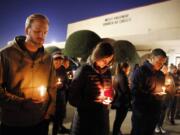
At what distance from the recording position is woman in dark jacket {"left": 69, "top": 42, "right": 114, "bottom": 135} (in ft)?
12.9

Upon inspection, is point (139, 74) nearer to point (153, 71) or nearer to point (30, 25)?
point (153, 71)

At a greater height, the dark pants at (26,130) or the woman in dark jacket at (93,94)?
the woman in dark jacket at (93,94)

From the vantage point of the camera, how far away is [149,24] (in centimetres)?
2623

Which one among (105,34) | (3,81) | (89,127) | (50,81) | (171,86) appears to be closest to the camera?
(3,81)

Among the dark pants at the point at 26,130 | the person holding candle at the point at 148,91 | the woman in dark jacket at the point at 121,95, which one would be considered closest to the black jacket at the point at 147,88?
the person holding candle at the point at 148,91

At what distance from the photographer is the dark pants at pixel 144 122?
554 centimetres

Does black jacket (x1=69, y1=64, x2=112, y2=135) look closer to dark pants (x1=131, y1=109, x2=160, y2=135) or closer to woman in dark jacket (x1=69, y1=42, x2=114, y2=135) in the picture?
woman in dark jacket (x1=69, y1=42, x2=114, y2=135)

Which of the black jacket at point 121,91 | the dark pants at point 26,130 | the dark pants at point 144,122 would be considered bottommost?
the dark pants at point 144,122

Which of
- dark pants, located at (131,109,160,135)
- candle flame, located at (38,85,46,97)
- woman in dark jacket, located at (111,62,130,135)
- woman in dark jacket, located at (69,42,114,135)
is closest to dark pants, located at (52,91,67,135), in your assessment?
woman in dark jacket, located at (111,62,130,135)

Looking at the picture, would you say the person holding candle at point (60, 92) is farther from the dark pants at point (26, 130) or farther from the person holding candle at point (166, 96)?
the dark pants at point (26, 130)

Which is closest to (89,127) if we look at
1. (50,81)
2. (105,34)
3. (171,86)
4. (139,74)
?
(50,81)

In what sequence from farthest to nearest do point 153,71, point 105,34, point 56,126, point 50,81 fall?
point 105,34, point 56,126, point 153,71, point 50,81

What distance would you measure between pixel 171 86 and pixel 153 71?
4.16 meters

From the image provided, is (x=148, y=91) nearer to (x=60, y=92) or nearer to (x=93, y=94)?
(x=93, y=94)
